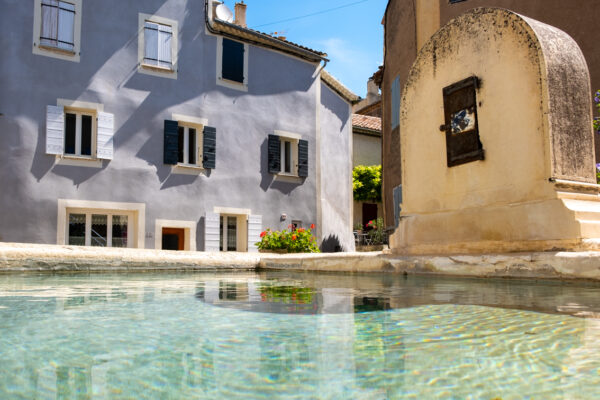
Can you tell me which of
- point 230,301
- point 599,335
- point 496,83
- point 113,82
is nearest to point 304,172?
point 113,82

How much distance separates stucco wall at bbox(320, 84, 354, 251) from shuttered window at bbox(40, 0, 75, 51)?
27.3 feet

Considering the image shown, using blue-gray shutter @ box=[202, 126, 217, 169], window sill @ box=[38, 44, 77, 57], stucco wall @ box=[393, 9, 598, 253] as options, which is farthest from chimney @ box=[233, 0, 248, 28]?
stucco wall @ box=[393, 9, 598, 253]

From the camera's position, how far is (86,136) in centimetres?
1338

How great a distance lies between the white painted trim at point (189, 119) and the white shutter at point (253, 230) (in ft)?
10.1

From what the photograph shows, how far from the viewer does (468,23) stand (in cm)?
597

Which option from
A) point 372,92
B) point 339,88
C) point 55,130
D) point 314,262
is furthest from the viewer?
point 372,92

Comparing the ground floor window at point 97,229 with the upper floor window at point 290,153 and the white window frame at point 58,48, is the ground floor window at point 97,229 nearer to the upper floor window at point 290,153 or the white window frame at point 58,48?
the white window frame at point 58,48

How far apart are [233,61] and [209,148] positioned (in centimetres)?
294

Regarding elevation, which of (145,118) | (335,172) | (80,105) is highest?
(80,105)

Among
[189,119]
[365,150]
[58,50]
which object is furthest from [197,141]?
[365,150]

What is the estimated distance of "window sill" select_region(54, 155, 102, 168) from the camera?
41.7ft

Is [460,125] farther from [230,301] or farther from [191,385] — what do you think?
[191,385]

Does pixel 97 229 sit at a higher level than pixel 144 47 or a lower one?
lower

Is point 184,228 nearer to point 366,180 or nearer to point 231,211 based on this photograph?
point 231,211
